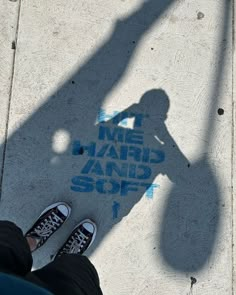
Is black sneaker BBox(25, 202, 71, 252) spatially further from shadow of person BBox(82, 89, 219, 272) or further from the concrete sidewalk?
shadow of person BBox(82, 89, 219, 272)

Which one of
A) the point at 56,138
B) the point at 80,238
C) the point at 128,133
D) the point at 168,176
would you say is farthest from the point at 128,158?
the point at 80,238

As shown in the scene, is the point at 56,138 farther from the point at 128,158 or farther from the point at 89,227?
the point at 89,227

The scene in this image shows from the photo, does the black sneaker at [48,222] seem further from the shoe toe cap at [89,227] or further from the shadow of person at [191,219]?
the shadow of person at [191,219]

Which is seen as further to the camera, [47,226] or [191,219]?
[191,219]

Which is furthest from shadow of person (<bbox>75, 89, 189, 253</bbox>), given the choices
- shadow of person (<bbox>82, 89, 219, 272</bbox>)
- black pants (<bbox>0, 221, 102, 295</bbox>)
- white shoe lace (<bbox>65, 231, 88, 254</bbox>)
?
black pants (<bbox>0, 221, 102, 295</bbox>)

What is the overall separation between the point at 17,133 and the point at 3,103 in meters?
0.22

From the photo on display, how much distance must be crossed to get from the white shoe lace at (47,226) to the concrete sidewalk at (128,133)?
9 cm

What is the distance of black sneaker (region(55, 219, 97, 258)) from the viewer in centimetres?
270

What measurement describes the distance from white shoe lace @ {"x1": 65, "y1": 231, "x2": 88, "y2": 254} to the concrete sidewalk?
84mm

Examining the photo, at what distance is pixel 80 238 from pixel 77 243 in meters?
0.04

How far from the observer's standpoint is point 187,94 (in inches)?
117

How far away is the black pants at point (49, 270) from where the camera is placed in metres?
1.81

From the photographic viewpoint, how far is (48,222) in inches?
107

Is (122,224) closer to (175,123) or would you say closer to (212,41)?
(175,123)
